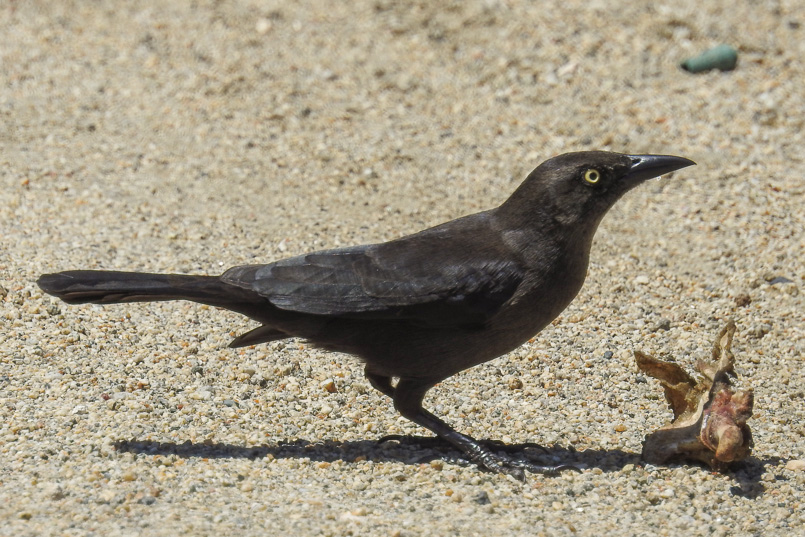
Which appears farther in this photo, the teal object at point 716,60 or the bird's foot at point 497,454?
the teal object at point 716,60

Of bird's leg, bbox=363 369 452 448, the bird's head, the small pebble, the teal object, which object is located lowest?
the small pebble

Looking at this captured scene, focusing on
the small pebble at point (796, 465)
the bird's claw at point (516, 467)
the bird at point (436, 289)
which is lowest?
the small pebble at point (796, 465)

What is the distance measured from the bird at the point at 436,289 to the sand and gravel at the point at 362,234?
1.44ft

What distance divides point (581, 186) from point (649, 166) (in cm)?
33

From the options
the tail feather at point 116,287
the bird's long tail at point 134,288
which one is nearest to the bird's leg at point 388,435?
the bird's long tail at point 134,288

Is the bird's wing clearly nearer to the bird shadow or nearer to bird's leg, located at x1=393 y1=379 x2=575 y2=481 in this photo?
bird's leg, located at x1=393 y1=379 x2=575 y2=481

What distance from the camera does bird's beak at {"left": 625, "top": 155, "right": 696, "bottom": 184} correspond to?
181 inches

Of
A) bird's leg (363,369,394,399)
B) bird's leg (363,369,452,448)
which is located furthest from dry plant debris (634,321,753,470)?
bird's leg (363,369,394,399)

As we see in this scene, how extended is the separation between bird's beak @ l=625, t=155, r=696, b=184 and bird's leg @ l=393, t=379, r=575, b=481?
1.30 metres

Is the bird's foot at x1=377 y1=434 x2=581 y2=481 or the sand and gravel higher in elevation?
the sand and gravel

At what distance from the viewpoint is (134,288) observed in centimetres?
436

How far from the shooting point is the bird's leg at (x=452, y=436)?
14.1 feet

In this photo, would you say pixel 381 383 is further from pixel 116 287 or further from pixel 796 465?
pixel 796 465

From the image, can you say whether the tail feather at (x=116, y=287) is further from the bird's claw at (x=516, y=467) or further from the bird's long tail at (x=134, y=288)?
the bird's claw at (x=516, y=467)
